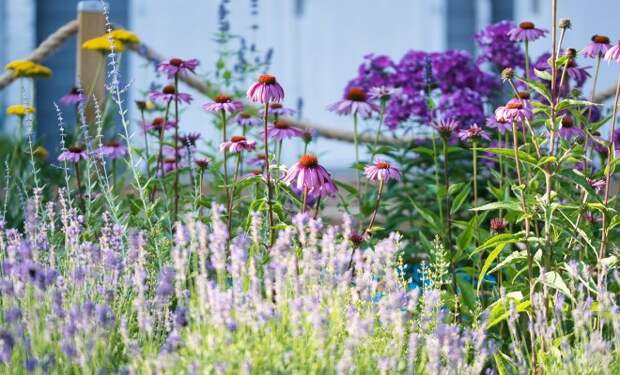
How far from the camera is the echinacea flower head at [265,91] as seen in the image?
2381 mm

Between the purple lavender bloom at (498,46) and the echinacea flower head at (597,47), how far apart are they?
2.67 feet

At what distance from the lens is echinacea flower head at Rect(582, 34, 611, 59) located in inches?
106

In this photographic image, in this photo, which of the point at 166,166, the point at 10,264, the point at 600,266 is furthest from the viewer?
the point at 166,166

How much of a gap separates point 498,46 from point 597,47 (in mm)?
882

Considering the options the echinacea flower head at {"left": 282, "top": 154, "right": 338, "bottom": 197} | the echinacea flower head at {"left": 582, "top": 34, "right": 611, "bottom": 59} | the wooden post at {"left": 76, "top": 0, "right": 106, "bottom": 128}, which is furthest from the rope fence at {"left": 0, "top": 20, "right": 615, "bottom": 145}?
the echinacea flower head at {"left": 282, "top": 154, "right": 338, "bottom": 197}

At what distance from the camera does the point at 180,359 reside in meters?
1.72

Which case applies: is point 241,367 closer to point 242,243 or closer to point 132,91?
point 242,243

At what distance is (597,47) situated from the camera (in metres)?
2.69

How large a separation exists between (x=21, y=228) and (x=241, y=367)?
2175mm

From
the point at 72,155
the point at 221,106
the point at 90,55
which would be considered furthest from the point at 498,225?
the point at 90,55

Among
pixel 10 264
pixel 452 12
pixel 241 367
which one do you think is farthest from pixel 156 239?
pixel 452 12

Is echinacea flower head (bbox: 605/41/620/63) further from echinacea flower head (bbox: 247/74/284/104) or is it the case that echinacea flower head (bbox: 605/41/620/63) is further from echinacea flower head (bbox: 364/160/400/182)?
echinacea flower head (bbox: 247/74/284/104)

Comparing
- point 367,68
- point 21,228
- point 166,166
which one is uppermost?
point 367,68

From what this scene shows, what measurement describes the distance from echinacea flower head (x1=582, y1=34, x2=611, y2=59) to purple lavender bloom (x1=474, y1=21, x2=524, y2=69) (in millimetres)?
814
